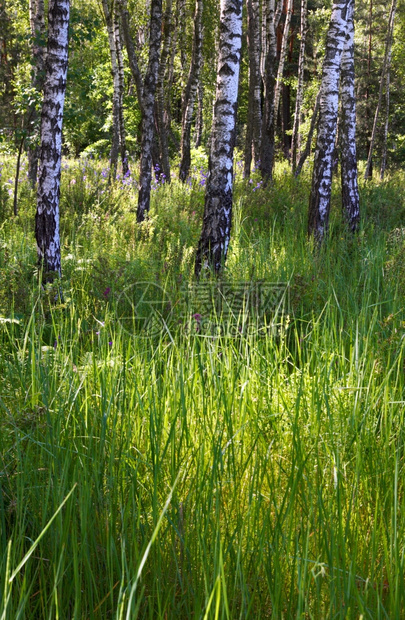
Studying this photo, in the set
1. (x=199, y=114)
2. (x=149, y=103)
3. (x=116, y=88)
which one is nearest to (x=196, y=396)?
(x=149, y=103)

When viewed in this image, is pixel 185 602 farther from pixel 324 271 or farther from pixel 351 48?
pixel 351 48

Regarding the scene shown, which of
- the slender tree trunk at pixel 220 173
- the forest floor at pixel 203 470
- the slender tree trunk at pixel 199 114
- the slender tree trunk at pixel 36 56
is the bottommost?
the forest floor at pixel 203 470

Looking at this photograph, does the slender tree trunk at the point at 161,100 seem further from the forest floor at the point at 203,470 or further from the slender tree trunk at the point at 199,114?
the forest floor at the point at 203,470

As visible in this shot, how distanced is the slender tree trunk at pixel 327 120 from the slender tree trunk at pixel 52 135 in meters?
4.00

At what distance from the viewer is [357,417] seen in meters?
2.41

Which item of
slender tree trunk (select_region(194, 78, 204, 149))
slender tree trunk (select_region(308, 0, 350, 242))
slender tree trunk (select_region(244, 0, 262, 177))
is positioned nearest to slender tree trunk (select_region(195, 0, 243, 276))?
slender tree trunk (select_region(308, 0, 350, 242))

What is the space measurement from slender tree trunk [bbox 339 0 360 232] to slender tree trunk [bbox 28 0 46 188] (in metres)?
5.21

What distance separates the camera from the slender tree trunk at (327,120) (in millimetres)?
7996

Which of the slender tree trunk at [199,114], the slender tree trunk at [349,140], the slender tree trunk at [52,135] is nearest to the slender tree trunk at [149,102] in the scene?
the slender tree trunk at [349,140]

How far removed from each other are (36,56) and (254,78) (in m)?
5.97

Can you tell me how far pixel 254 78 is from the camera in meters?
13.5

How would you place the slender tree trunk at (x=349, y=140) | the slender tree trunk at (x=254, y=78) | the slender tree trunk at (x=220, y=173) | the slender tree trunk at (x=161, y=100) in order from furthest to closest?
the slender tree trunk at (x=161, y=100) → the slender tree trunk at (x=254, y=78) → the slender tree trunk at (x=349, y=140) → the slender tree trunk at (x=220, y=173)

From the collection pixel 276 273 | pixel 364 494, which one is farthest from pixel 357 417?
pixel 276 273

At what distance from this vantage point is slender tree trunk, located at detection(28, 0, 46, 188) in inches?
318
